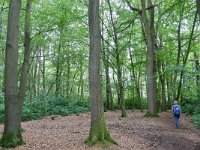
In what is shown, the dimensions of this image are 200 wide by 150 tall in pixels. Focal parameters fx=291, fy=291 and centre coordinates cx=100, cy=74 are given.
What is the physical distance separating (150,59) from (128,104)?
13.2 metres

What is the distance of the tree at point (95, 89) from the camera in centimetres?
1022

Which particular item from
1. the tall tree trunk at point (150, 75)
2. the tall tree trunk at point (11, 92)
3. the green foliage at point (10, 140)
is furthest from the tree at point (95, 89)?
the tall tree trunk at point (150, 75)

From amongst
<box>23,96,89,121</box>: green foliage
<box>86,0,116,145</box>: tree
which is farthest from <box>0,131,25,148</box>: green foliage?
<box>23,96,89,121</box>: green foliage

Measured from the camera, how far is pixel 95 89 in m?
10.6

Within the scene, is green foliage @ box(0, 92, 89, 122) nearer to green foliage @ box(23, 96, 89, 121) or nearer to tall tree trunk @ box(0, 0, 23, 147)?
green foliage @ box(23, 96, 89, 121)

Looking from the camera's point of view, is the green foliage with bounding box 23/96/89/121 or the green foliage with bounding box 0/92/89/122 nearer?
the green foliage with bounding box 0/92/89/122

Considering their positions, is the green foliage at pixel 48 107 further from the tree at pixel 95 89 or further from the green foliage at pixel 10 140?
the green foliage at pixel 10 140

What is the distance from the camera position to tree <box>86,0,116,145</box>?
10.2 m

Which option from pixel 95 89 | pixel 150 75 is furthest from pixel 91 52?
pixel 150 75

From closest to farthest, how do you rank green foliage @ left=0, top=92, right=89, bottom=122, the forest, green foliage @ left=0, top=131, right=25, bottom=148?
green foliage @ left=0, top=131, right=25, bottom=148, the forest, green foliage @ left=0, top=92, right=89, bottom=122

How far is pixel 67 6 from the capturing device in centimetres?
1950

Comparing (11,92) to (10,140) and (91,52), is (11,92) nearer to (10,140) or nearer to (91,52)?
(10,140)

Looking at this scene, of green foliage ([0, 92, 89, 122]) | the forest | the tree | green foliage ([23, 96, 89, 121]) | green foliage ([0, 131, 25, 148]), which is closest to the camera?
green foliage ([0, 131, 25, 148])

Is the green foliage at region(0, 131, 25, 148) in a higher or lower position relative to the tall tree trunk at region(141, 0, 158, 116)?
lower
